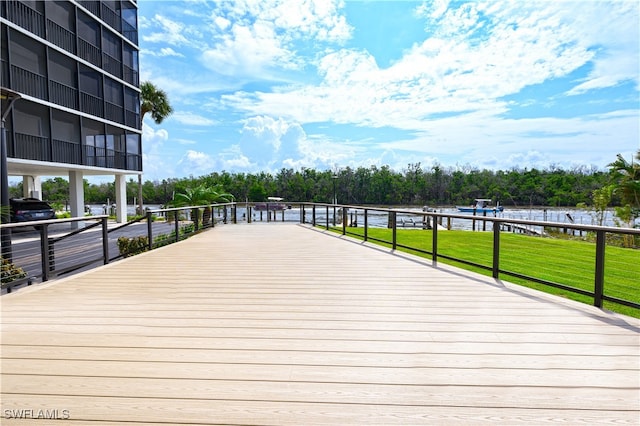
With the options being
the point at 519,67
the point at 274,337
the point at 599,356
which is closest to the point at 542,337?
the point at 599,356

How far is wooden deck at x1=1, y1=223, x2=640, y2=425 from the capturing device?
1670 mm

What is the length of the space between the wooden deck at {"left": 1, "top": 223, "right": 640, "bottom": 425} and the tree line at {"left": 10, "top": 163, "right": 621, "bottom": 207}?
53485mm

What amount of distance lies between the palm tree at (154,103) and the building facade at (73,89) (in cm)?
427

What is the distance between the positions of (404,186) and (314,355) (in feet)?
220

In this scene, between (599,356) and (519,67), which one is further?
(519,67)

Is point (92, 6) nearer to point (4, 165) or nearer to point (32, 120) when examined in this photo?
point (32, 120)

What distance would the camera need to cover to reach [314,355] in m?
2.20

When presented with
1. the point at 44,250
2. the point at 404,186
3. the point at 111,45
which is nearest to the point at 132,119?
the point at 111,45

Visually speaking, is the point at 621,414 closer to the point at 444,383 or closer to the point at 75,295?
the point at 444,383

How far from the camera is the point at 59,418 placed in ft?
5.32

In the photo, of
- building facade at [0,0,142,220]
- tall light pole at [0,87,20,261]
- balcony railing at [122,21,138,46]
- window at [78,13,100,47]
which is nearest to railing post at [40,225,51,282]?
tall light pole at [0,87,20,261]

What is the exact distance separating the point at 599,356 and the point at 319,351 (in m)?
1.77

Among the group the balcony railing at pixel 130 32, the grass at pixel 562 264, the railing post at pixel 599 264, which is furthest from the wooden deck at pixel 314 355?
the balcony railing at pixel 130 32

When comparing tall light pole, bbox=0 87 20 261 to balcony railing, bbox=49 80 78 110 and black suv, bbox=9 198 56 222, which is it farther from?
balcony railing, bbox=49 80 78 110
